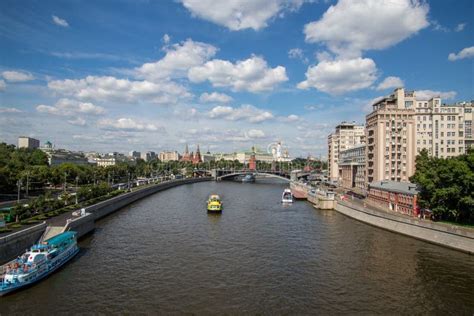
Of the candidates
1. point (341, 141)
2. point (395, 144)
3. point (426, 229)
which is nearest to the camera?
point (426, 229)

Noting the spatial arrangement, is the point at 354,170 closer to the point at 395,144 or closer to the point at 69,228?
the point at 395,144

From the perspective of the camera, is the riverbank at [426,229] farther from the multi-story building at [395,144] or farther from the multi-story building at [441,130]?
the multi-story building at [441,130]

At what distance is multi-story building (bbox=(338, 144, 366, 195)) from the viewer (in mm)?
102062

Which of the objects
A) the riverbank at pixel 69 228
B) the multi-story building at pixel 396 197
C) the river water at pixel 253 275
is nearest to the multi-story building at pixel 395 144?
the multi-story building at pixel 396 197

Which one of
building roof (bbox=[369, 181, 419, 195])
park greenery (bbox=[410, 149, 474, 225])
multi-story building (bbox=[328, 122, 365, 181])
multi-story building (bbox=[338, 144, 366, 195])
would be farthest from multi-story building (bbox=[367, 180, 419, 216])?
multi-story building (bbox=[328, 122, 365, 181])

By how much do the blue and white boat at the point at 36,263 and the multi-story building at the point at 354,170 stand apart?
267ft

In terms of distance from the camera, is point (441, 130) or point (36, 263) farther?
point (441, 130)

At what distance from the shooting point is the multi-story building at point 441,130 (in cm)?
9056

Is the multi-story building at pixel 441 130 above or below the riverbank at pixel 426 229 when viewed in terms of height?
above

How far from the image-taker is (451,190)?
47406 mm

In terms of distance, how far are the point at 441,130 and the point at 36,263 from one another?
97.5 metres

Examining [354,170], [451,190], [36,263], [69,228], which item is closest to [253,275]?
[36,263]

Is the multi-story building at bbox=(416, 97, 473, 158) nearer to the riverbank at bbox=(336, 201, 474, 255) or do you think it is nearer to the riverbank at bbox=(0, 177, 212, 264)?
the riverbank at bbox=(336, 201, 474, 255)

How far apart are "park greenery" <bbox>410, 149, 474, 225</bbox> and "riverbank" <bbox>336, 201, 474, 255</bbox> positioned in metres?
3.49
